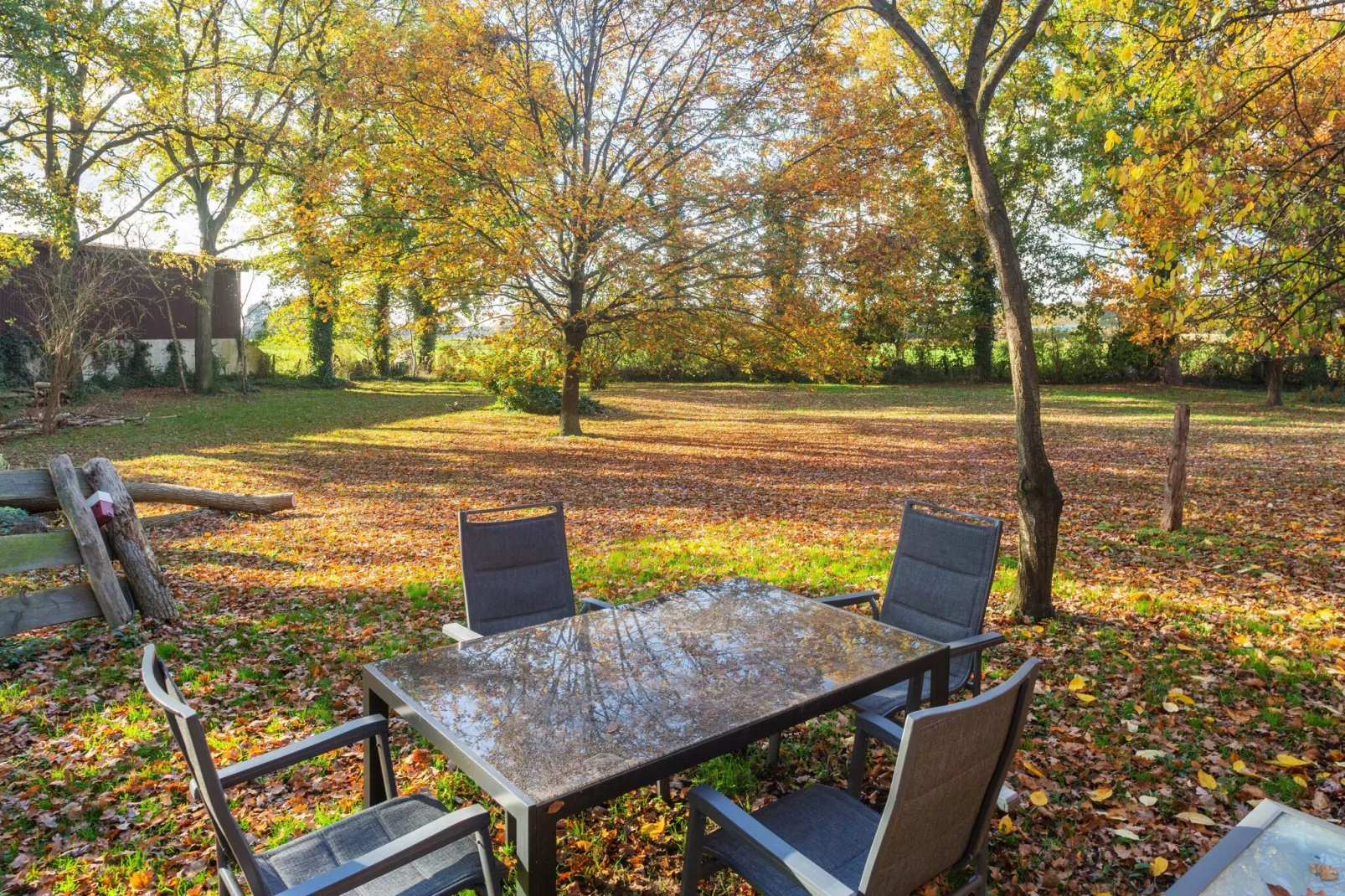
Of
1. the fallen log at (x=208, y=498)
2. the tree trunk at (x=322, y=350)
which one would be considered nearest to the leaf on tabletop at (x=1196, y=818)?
the fallen log at (x=208, y=498)

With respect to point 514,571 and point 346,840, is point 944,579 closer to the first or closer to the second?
point 514,571

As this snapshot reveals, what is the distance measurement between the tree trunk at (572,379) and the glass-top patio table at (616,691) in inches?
442

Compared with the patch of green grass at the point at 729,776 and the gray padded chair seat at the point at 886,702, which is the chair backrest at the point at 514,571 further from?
the gray padded chair seat at the point at 886,702

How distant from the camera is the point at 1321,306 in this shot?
19.4 ft

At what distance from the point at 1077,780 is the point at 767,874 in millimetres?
2122

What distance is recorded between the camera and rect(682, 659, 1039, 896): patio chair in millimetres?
1798

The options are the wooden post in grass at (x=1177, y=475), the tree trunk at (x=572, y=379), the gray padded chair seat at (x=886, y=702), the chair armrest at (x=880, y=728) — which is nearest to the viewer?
the chair armrest at (x=880, y=728)

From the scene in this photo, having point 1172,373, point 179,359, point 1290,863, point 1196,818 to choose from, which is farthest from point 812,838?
point 1172,373

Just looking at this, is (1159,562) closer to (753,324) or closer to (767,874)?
(767,874)

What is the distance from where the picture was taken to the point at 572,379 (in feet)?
52.4

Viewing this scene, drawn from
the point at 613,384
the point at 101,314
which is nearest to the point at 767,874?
the point at 101,314

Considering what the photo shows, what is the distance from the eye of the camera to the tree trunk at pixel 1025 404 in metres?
5.42

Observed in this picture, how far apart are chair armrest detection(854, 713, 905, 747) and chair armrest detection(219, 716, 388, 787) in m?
1.73

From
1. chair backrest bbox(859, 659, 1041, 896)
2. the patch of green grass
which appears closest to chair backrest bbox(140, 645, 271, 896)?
chair backrest bbox(859, 659, 1041, 896)
